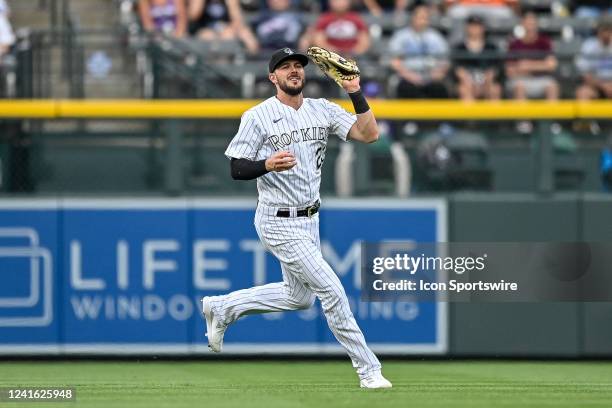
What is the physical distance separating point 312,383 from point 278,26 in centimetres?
565

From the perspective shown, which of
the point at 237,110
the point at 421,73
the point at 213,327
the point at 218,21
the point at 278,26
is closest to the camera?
the point at 213,327

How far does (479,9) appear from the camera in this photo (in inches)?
539

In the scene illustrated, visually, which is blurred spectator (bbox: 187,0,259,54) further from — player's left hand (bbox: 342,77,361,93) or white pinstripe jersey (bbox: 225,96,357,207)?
player's left hand (bbox: 342,77,361,93)

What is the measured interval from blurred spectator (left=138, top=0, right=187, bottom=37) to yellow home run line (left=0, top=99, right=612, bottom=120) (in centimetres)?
307

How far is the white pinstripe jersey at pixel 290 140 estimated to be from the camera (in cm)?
725

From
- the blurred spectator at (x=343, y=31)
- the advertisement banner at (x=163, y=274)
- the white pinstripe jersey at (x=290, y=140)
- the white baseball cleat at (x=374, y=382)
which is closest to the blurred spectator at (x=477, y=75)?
the advertisement banner at (x=163, y=274)

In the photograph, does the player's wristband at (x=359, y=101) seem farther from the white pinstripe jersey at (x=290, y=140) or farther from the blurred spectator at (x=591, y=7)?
the blurred spectator at (x=591, y=7)

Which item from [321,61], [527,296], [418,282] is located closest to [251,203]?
[418,282]

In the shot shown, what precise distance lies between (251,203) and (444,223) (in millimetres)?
A: 1481

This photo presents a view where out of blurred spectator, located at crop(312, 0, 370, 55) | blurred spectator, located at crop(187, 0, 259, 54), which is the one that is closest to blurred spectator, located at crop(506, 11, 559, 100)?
blurred spectator, located at crop(312, 0, 370, 55)

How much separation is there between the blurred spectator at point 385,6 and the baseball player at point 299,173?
6.41 meters

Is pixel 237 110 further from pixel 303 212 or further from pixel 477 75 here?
pixel 303 212

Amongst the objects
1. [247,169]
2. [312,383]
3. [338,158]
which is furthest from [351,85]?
[338,158]

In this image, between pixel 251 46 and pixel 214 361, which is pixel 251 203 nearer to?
pixel 214 361
